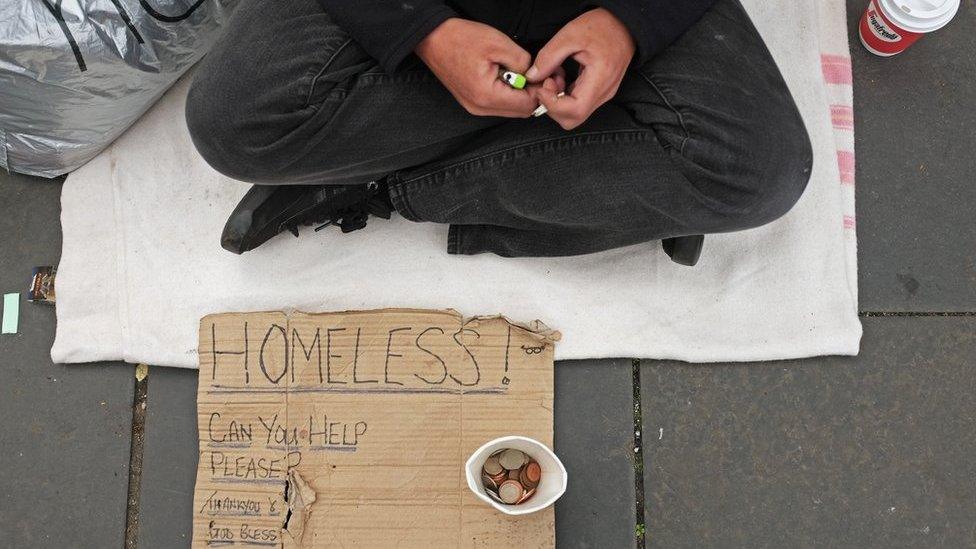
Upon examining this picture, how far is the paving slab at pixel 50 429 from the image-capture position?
1198 mm

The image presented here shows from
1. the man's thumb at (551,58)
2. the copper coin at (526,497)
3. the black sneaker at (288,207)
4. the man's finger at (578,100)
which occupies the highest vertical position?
the man's thumb at (551,58)

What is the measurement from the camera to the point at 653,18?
853 millimetres

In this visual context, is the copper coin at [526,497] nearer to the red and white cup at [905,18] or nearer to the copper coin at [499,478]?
the copper coin at [499,478]

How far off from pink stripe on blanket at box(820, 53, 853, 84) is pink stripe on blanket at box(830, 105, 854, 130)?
48mm

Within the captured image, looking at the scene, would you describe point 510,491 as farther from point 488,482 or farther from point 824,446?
point 824,446

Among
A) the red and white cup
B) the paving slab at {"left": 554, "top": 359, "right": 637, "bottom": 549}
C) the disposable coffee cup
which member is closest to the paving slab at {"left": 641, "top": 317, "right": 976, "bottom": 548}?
Answer: the paving slab at {"left": 554, "top": 359, "right": 637, "bottom": 549}

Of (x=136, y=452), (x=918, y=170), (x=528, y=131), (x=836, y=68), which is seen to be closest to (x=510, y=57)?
(x=528, y=131)

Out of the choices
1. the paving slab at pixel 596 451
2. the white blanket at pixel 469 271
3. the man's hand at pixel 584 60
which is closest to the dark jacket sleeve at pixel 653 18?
the man's hand at pixel 584 60

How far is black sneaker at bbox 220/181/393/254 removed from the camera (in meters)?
1.14

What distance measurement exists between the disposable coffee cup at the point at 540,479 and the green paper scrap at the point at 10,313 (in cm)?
83

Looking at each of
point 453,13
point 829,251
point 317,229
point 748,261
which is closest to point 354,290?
point 317,229

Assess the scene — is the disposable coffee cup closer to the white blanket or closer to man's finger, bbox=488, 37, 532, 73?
the white blanket

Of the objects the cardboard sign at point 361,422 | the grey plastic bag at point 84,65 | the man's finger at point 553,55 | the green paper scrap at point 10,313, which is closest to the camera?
the man's finger at point 553,55

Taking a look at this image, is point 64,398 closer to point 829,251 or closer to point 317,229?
point 317,229
